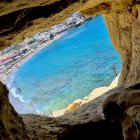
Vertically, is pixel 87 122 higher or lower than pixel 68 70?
higher

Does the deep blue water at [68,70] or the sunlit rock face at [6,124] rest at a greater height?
the sunlit rock face at [6,124]

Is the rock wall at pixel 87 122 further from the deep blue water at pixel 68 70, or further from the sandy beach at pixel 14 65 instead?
the sandy beach at pixel 14 65

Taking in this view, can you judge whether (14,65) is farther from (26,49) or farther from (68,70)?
(68,70)

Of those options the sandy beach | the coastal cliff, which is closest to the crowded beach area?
the sandy beach

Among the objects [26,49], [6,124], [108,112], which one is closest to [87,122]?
[108,112]

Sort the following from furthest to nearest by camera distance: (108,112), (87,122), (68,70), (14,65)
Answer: (14,65)
(68,70)
(87,122)
(108,112)

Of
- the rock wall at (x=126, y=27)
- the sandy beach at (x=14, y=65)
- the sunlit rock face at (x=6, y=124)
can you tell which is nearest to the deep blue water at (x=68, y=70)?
the sandy beach at (x=14, y=65)
